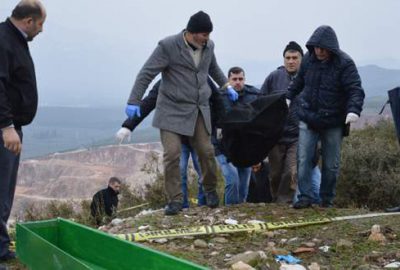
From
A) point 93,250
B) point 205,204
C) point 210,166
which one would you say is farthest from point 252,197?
point 93,250

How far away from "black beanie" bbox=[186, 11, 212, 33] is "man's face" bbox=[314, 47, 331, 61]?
1112 millimetres

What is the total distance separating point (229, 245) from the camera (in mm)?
5094

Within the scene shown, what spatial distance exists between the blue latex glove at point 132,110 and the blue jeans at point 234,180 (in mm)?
1299

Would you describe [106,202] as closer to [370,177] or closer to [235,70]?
[235,70]

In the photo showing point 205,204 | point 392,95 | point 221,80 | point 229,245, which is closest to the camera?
point 229,245

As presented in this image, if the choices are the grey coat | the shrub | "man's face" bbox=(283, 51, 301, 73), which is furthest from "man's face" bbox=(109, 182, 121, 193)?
"man's face" bbox=(283, 51, 301, 73)

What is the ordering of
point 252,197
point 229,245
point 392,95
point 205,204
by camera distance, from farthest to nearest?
point 252,197, point 205,204, point 392,95, point 229,245

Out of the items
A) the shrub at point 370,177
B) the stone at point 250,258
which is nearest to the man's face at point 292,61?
the stone at point 250,258

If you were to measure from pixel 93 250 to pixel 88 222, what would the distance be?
434 centimetres

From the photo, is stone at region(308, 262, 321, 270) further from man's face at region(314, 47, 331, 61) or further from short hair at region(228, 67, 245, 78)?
short hair at region(228, 67, 245, 78)

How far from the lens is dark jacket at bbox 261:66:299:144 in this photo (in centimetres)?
666

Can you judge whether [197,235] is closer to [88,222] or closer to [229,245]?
[229,245]

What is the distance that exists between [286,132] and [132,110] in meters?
1.99

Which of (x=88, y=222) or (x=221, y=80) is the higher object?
(x=221, y=80)
